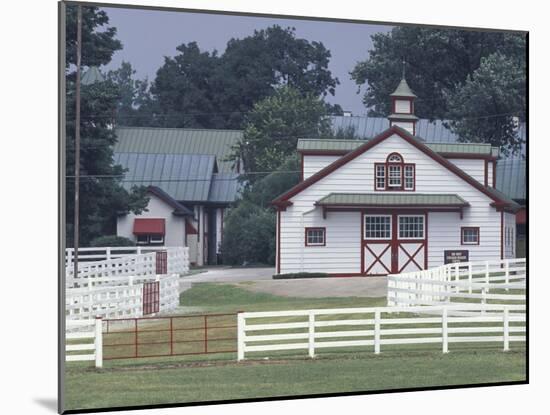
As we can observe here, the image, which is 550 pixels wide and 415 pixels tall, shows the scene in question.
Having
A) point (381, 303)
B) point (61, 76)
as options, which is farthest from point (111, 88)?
point (381, 303)

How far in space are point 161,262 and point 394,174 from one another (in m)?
3.05

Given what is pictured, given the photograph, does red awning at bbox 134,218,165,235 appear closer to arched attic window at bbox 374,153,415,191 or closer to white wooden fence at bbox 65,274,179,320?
white wooden fence at bbox 65,274,179,320

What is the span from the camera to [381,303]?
16547 mm

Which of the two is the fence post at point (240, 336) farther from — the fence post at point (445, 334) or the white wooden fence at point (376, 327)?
the fence post at point (445, 334)

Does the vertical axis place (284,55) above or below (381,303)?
above

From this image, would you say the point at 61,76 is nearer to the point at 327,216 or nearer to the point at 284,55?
the point at 284,55

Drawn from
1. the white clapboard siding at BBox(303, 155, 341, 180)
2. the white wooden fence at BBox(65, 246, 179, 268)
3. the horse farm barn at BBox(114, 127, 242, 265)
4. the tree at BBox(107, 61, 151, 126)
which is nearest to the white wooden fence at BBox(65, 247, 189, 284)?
the white wooden fence at BBox(65, 246, 179, 268)

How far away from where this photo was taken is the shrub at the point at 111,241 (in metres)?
15.0

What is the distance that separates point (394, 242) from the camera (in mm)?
16703

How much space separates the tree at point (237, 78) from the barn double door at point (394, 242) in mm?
1525

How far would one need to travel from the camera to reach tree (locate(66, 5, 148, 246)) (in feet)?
48.4

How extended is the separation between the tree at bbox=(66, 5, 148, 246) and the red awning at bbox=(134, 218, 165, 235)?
0.32m

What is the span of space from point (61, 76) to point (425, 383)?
18.1 ft

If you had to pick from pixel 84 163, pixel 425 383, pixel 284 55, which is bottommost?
pixel 425 383
